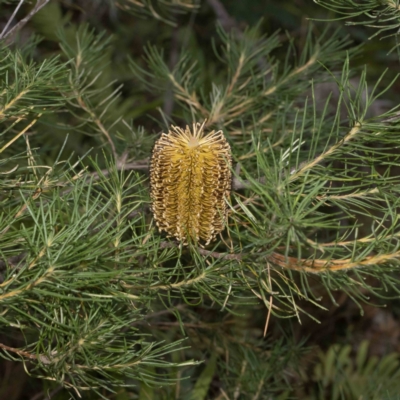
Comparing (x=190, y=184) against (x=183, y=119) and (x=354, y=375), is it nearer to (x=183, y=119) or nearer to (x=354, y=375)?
(x=183, y=119)

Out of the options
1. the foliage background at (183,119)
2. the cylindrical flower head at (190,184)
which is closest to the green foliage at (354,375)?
the foliage background at (183,119)

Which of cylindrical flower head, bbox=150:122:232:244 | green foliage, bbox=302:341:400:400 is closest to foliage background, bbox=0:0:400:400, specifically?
green foliage, bbox=302:341:400:400

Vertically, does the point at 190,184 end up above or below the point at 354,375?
above

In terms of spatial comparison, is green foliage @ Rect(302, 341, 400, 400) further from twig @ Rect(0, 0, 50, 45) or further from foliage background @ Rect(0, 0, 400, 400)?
twig @ Rect(0, 0, 50, 45)

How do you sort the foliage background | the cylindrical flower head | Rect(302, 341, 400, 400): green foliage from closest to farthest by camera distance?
the cylindrical flower head → the foliage background → Rect(302, 341, 400, 400): green foliage

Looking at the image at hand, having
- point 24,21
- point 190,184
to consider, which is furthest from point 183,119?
point 190,184

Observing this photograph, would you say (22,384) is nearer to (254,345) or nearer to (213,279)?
(254,345)

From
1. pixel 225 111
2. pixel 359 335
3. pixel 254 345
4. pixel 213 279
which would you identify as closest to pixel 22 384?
pixel 254 345
